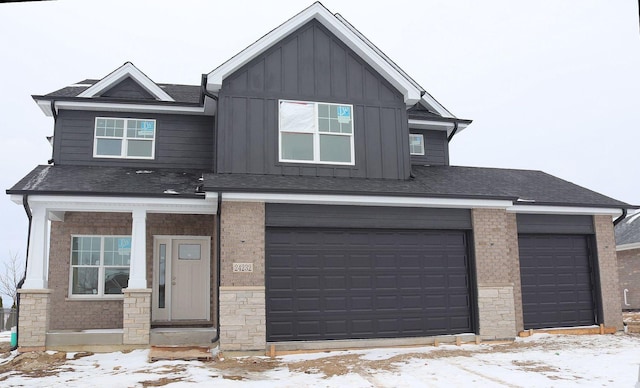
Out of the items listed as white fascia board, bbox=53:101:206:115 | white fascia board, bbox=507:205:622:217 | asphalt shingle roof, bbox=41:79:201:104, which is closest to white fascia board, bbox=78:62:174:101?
white fascia board, bbox=53:101:206:115

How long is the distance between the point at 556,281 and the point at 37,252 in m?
12.3

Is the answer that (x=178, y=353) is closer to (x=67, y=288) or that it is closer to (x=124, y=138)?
(x=67, y=288)

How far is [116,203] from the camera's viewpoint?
39.0 feet

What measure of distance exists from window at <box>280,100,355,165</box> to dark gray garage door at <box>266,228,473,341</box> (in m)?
1.98

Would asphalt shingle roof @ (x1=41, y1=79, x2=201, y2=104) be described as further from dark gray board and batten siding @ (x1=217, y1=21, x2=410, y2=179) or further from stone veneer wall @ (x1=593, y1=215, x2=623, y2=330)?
stone veneer wall @ (x1=593, y1=215, x2=623, y2=330)

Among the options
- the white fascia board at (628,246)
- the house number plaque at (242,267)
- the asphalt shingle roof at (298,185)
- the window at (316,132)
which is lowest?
the house number plaque at (242,267)

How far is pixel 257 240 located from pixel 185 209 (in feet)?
6.32

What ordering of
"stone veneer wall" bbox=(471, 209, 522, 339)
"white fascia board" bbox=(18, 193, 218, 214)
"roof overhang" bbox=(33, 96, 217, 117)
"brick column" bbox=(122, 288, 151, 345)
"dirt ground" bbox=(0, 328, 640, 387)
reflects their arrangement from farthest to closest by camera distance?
"roof overhang" bbox=(33, 96, 217, 117) → "stone veneer wall" bbox=(471, 209, 522, 339) → "brick column" bbox=(122, 288, 151, 345) → "white fascia board" bbox=(18, 193, 218, 214) → "dirt ground" bbox=(0, 328, 640, 387)

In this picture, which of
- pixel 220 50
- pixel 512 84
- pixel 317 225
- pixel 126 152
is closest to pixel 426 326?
pixel 317 225

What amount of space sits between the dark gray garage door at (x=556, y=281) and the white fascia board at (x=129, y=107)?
30.0 feet

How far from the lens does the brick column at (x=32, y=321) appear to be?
11367 mm

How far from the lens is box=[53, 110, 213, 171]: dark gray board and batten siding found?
14328 millimetres

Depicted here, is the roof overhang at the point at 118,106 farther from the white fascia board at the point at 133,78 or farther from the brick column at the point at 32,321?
the brick column at the point at 32,321

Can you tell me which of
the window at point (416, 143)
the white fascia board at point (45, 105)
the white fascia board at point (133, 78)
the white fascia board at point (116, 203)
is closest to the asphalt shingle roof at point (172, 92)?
the white fascia board at point (45, 105)
